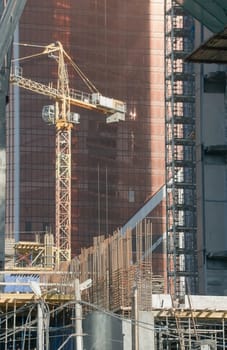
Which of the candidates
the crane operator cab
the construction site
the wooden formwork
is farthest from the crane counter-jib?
the wooden formwork

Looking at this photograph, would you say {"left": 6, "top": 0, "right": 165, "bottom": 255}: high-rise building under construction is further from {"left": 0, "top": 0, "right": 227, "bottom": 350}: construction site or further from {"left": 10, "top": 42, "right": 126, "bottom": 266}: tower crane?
{"left": 10, "top": 42, "right": 126, "bottom": 266}: tower crane

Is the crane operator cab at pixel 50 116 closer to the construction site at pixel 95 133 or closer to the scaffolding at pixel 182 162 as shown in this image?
the construction site at pixel 95 133

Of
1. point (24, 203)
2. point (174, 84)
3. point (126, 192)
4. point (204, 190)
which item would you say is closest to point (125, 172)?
point (126, 192)

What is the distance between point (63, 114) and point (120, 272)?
103 meters

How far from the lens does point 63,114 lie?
14675 centimetres

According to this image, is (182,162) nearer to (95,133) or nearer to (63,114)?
(63,114)

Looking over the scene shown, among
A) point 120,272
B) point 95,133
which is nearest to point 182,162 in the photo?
point 120,272

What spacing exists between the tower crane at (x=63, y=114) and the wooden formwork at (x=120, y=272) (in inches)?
3556

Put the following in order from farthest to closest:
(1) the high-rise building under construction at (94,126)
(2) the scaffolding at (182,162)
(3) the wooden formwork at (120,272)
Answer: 1. (1) the high-rise building under construction at (94,126)
2. (2) the scaffolding at (182,162)
3. (3) the wooden formwork at (120,272)

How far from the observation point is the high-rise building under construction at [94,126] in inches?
6344

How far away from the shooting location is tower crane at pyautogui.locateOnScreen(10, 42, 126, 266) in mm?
146500

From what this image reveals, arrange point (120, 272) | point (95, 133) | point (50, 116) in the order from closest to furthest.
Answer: point (120, 272) → point (50, 116) → point (95, 133)

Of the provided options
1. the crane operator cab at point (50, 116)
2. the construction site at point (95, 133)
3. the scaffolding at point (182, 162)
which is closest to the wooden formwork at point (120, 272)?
the construction site at point (95, 133)

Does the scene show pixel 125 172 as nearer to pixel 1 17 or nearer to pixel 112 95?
pixel 112 95
